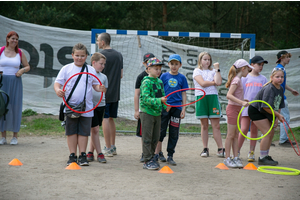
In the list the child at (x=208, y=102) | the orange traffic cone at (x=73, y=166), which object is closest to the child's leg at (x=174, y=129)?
the child at (x=208, y=102)

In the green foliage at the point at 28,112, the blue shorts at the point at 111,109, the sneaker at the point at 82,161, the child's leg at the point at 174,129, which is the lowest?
the sneaker at the point at 82,161

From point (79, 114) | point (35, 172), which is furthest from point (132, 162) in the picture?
point (35, 172)

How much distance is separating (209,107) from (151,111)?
5.18 feet

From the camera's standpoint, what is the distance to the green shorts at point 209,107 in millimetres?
5621

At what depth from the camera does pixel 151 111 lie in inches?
177

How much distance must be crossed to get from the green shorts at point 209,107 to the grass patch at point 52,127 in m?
2.80

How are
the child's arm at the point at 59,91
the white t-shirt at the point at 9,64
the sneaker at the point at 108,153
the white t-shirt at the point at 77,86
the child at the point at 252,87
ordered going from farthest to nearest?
the white t-shirt at the point at 9,64 → the child at the point at 252,87 → the sneaker at the point at 108,153 → the white t-shirt at the point at 77,86 → the child's arm at the point at 59,91

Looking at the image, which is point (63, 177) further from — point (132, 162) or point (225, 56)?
point (225, 56)

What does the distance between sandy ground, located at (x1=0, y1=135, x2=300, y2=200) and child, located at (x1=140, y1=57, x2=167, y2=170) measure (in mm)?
261

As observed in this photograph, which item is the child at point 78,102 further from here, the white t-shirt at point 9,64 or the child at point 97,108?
the white t-shirt at point 9,64

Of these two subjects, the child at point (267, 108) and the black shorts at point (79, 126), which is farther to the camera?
the child at point (267, 108)

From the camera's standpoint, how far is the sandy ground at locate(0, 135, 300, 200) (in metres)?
3.36

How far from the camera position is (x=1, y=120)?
6.22 m

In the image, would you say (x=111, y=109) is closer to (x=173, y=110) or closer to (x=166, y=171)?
(x=173, y=110)
